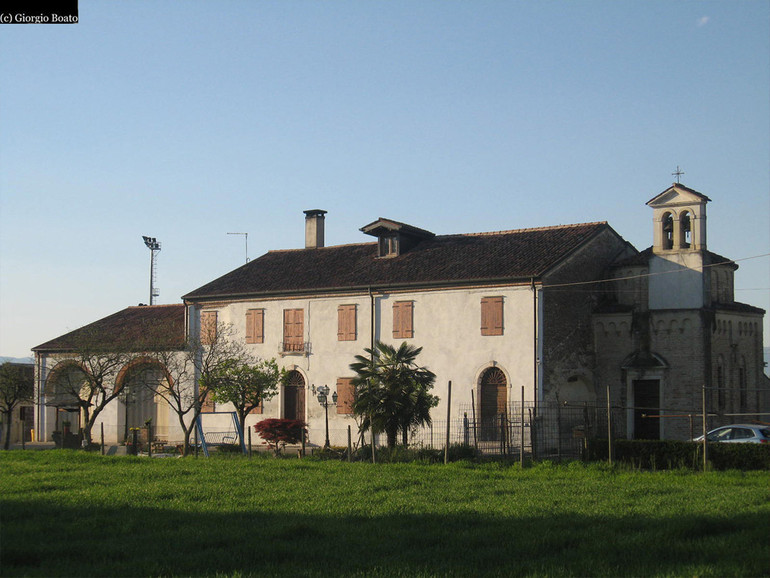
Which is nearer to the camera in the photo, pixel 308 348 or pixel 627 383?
pixel 627 383

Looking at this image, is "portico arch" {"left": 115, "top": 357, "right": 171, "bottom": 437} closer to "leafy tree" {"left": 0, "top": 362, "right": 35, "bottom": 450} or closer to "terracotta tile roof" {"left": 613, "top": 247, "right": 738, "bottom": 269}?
"leafy tree" {"left": 0, "top": 362, "right": 35, "bottom": 450}

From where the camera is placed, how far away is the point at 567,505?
560 inches

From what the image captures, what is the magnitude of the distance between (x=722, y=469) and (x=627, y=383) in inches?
466

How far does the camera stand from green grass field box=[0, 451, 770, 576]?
32.6 feet

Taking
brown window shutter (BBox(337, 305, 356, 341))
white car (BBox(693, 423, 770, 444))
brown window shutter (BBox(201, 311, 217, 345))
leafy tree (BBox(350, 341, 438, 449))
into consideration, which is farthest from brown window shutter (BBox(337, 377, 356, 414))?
white car (BBox(693, 423, 770, 444))

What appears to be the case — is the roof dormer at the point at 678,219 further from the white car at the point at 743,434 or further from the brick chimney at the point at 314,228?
the brick chimney at the point at 314,228

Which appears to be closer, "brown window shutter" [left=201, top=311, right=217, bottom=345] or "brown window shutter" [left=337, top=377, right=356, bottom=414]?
"brown window shutter" [left=337, top=377, right=356, bottom=414]

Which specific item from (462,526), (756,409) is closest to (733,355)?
(756,409)

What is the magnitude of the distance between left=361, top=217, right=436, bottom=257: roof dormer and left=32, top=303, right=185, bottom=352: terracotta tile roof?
938 cm

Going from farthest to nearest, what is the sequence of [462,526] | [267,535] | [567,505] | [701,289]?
[701,289] → [567,505] → [462,526] → [267,535]

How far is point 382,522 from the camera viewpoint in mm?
12695

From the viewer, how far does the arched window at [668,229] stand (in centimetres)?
3297

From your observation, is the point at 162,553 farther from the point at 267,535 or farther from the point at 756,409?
the point at 756,409

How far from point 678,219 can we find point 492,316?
25.5 feet
